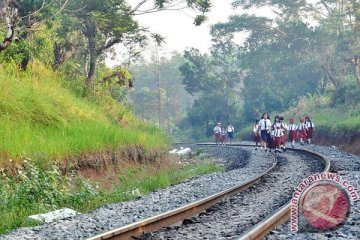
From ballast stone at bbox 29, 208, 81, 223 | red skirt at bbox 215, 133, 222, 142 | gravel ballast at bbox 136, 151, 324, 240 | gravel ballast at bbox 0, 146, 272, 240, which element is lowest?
red skirt at bbox 215, 133, 222, 142

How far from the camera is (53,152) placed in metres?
13.7

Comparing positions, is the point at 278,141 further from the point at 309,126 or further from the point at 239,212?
the point at 239,212

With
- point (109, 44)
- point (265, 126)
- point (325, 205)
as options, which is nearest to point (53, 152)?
point (325, 205)

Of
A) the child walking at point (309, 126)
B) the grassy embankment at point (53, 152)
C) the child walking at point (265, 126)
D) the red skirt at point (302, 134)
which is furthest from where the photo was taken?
the red skirt at point (302, 134)

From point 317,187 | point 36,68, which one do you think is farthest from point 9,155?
point 36,68

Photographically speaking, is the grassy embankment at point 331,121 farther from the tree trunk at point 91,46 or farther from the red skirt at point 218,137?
the tree trunk at point 91,46

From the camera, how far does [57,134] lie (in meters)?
15.3

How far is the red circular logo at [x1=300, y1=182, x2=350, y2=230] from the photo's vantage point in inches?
279

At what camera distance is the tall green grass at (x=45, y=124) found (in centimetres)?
1327

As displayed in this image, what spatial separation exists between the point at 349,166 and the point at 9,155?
10.3 m

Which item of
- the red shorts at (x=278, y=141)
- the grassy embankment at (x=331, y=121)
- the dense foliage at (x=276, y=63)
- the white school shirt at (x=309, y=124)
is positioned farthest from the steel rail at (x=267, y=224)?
the dense foliage at (x=276, y=63)

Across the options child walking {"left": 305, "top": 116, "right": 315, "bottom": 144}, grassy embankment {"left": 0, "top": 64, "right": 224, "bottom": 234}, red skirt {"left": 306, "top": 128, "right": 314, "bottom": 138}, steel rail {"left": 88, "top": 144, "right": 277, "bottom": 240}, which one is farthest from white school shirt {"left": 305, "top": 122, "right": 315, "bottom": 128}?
steel rail {"left": 88, "top": 144, "right": 277, "bottom": 240}

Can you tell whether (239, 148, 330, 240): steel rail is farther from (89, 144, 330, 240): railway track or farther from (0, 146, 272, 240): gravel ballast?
(0, 146, 272, 240): gravel ballast

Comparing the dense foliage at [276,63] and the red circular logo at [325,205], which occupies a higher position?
the dense foliage at [276,63]
